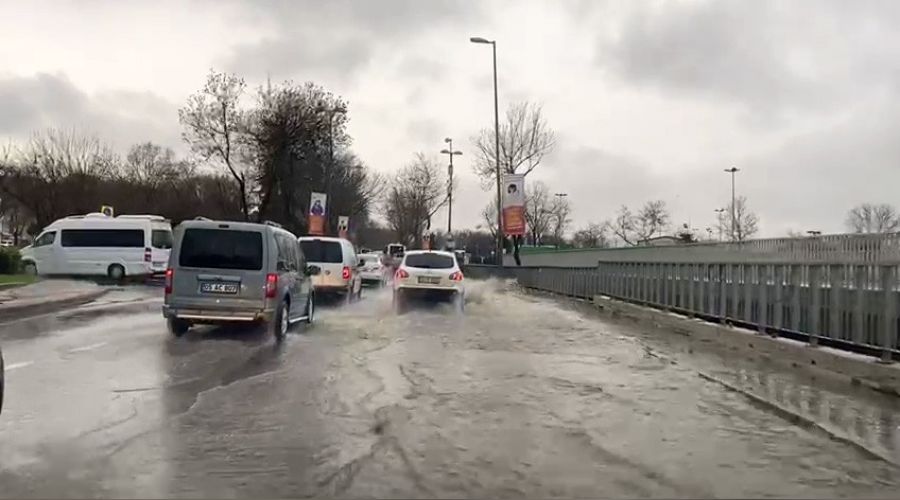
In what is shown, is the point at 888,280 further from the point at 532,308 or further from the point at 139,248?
the point at 139,248

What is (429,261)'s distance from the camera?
23.6 m

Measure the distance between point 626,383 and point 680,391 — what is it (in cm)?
71

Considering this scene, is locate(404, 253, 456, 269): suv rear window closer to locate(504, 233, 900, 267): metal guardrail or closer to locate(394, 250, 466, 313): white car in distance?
locate(394, 250, 466, 313): white car in distance

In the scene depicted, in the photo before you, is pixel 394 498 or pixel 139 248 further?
pixel 139 248

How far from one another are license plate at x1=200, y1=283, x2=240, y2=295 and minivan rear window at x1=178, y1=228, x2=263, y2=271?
0.27 meters

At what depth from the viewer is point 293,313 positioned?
52.8 feet

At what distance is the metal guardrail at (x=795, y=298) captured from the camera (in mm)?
11219

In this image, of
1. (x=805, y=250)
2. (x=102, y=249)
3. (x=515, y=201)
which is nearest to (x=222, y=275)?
(x=805, y=250)

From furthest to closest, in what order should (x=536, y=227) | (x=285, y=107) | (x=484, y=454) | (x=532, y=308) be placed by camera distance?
(x=536, y=227) < (x=285, y=107) < (x=532, y=308) < (x=484, y=454)

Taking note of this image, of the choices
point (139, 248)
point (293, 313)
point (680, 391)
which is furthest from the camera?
point (139, 248)

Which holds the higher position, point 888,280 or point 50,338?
point 888,280

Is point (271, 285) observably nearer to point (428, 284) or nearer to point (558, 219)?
point (428, 284)

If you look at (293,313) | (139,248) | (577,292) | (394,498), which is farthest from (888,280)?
(139,248)

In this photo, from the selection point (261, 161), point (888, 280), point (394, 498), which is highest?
point (261, 161)
